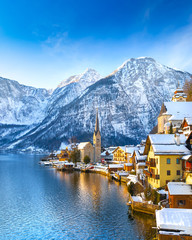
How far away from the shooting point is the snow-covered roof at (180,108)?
8526 centimetres

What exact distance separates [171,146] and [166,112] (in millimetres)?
50175

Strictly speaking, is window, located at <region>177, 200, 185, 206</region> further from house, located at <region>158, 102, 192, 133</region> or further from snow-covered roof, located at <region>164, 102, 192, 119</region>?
snow-covered roof, located at <region>164, 102, 192, 119</region>

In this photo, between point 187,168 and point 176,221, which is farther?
point 187,168

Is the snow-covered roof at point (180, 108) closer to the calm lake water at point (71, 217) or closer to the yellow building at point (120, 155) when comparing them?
the yellow building at point (120, 155)

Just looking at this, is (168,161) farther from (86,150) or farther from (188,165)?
(86,150)

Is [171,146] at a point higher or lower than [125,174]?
higher

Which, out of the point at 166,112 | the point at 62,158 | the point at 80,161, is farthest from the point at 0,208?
the point at 62,158

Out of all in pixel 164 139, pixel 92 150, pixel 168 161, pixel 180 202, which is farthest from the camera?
pixel 92 150

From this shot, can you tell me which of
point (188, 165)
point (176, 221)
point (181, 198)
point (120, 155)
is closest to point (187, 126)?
point (188, 165)

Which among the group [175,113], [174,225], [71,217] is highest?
[175,113]

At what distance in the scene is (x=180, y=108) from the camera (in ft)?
292

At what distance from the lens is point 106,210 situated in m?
42.4

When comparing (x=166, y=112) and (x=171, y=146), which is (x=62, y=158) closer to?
(x=166, y=112)

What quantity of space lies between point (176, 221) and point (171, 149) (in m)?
20.2
